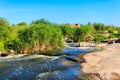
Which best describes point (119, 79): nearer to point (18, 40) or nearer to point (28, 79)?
point (28, 79)

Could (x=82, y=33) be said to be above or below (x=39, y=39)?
above

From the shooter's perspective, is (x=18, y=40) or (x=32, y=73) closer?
(x=32, y=73)

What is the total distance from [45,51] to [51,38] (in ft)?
8.07

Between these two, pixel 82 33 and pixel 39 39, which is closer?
pixel 39 39

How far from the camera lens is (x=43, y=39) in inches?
1828

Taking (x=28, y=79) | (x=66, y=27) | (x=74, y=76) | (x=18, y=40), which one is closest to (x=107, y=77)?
(x=74, y=76)

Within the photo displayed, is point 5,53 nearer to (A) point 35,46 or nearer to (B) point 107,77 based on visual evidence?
(A) point 35,46

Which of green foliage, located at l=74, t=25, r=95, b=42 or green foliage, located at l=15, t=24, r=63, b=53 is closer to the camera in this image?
green foliage, located at l=15, t=24, r=63, b=53

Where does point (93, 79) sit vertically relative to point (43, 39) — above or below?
below

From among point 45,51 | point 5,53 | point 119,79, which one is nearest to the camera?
point 119,79

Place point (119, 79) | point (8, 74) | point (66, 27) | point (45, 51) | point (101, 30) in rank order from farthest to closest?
point (101, 30)
point (66, 27)
point (45, 51)
point (8, 74)
point (119, 79)

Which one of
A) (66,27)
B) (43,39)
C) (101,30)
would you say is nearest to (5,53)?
(43,39)

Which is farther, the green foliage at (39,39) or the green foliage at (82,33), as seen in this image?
the green foliage at (82,33)

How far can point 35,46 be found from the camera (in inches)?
1793
